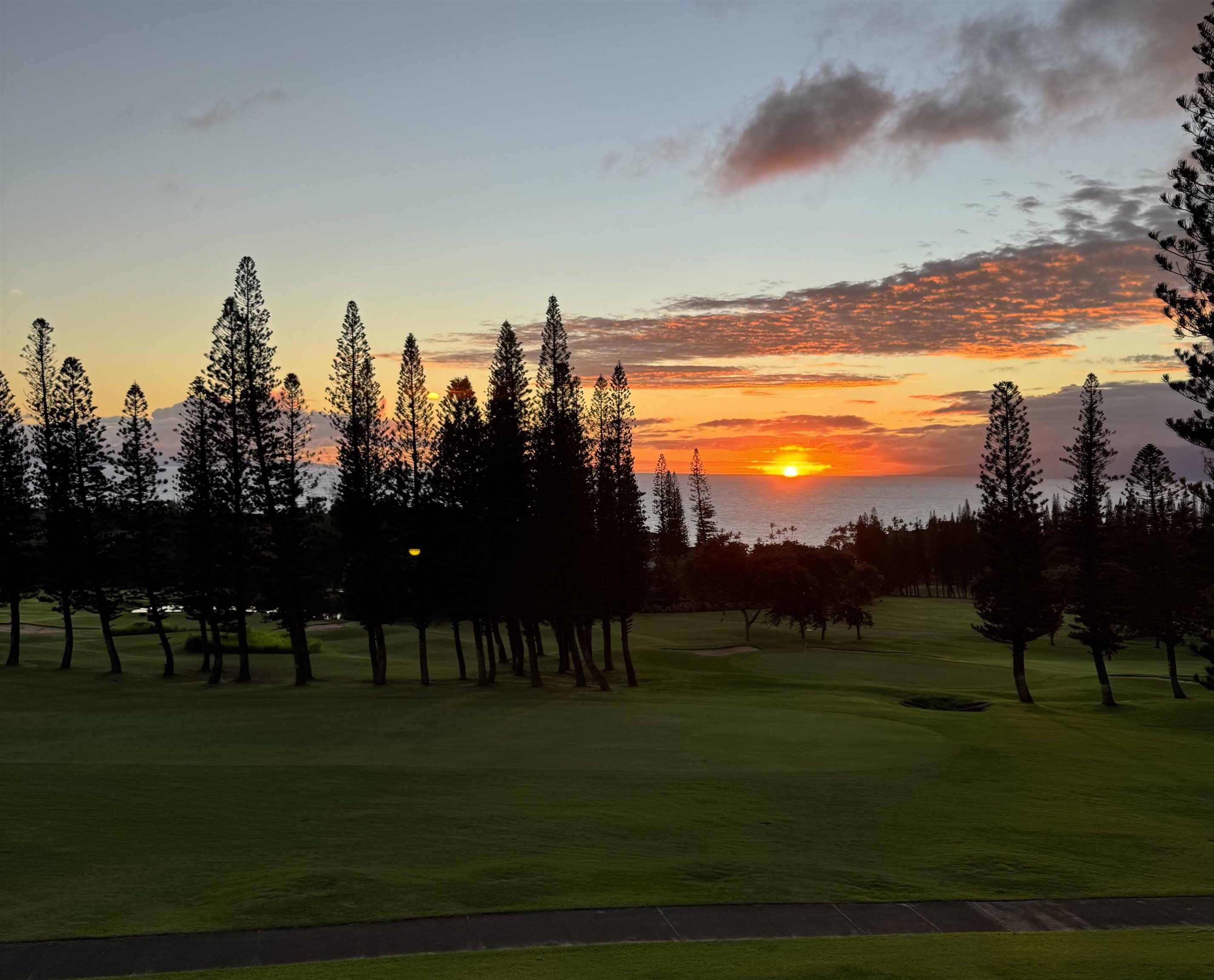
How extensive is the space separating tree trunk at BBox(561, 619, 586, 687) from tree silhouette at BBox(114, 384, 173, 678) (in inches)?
768

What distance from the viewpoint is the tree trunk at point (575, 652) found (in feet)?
137

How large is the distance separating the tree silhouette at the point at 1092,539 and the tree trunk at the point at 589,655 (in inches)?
932

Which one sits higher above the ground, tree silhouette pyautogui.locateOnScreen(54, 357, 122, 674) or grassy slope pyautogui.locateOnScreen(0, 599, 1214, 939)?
tree silhouette pyautogui.locateOnScreen(54, 357, 122, 674)

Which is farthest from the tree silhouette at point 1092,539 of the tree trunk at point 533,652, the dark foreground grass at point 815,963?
the dark foreground grass at point 815,963

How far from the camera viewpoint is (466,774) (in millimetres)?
16922

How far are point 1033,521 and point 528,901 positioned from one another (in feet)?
136

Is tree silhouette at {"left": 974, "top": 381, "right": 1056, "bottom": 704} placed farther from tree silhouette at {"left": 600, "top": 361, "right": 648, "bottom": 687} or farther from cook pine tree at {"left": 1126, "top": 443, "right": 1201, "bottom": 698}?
tree silhouette at {"left": 600, "top": 361, "right": 648, "bottom": 687}

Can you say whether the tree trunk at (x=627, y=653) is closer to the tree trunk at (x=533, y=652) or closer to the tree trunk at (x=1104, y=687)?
the tree trunk at (x=533, y=652)

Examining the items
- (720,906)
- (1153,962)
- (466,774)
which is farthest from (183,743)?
(1153,962)

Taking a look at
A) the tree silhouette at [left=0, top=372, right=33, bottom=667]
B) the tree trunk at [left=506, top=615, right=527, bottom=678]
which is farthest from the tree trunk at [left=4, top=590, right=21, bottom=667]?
the tree trunk at [left=506, top=615, right=527, bottom=678]

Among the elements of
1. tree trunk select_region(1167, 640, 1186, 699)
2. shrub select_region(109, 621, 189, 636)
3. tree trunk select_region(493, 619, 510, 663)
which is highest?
shrub select_region(109, 621, 189, 636)

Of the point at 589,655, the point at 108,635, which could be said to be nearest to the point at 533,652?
the point at 589,655

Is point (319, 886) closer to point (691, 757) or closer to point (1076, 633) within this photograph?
point (691, 757)

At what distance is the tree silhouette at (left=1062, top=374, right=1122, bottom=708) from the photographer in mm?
45062
